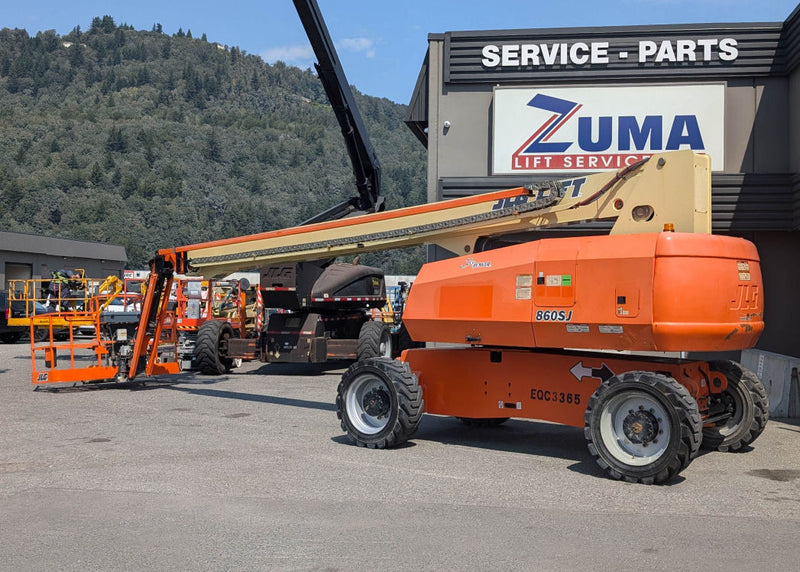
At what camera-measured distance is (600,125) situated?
61.7 feet

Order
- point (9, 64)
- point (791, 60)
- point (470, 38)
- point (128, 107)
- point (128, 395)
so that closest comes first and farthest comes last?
point (128, 395), point (791, 60), point (470, 38), point (128, 107), point (9, 64)

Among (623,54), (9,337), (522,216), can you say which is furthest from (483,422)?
(9,337)

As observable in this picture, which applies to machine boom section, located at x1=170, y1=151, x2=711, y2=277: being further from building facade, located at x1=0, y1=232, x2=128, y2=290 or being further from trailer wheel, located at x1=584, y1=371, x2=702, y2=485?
building facade, located at x1=0, y1=232, x2=128, y2=290

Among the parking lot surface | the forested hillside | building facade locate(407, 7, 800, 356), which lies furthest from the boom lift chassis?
the forested hillside

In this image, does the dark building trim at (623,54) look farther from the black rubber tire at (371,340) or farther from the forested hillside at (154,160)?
the forested hillside at (154,160)

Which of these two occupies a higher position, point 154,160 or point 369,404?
point 154,160

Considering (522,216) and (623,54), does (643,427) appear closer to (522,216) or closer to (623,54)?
(522,216)

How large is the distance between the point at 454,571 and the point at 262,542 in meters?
1.46

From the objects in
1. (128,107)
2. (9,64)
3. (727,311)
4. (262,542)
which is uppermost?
(9,64)

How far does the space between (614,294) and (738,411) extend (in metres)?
2.55

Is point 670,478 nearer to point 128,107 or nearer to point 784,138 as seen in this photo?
point 784,138

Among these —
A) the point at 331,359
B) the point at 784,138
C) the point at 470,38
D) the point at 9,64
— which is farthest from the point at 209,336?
the point at 9,64

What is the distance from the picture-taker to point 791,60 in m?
17.7

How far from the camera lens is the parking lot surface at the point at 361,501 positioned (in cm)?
573
